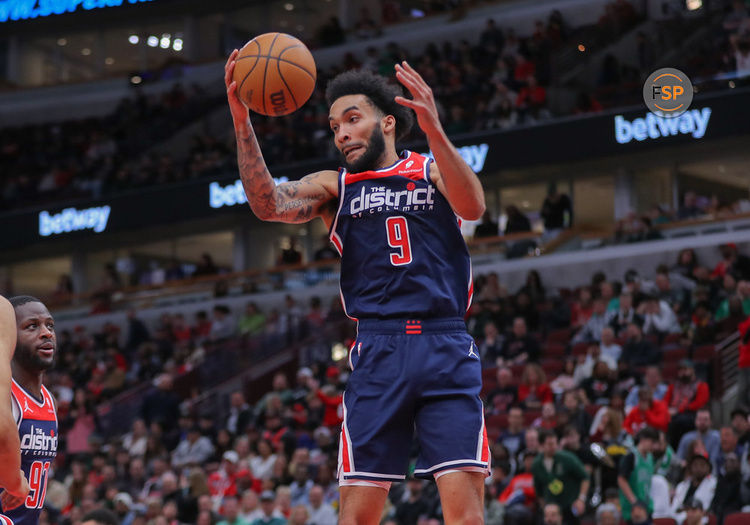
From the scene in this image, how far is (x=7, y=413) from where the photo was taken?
138 inches

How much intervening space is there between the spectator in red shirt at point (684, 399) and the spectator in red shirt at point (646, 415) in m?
0.11

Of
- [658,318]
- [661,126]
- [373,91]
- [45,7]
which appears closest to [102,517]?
[373,91]

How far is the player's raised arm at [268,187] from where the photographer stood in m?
5.11

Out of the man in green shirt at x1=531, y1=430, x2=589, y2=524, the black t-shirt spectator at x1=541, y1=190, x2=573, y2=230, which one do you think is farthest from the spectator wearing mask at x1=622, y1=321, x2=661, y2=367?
the black t-shirt spectator at x1=541, y1=190, x2=573, y2=230

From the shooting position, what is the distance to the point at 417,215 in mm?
5133

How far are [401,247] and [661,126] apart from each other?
17.8 metres

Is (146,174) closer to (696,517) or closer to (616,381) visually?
(616,381)

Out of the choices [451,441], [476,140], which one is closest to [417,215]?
[451,441]

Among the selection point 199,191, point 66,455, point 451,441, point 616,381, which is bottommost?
point 66,455

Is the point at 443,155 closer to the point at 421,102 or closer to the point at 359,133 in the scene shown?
the point at 421,102

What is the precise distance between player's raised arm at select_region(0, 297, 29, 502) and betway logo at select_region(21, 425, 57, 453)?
1.84 metres

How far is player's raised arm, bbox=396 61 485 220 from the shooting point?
4768 millimetres

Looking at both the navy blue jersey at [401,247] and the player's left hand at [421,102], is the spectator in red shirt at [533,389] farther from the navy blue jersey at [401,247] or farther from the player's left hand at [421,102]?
the player's left hand at [421,102]

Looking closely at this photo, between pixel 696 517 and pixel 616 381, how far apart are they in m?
4.04
